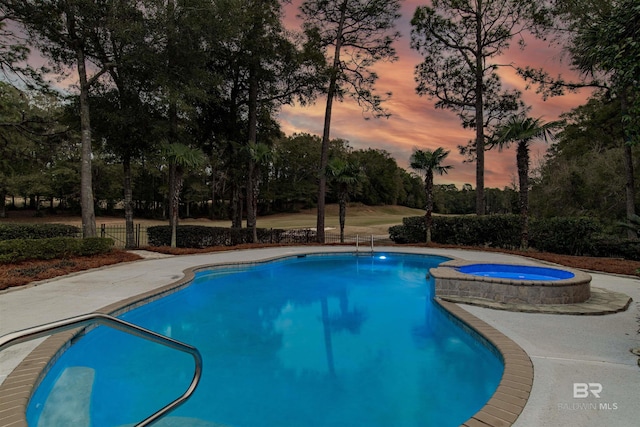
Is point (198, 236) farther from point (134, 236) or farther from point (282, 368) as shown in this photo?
point (282, 368)

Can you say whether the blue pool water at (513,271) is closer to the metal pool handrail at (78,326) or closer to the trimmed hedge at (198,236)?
the metal pool handrail at (78,326)

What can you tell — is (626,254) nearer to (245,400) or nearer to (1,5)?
(245,400)

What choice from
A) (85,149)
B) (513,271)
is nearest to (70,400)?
(513,271)

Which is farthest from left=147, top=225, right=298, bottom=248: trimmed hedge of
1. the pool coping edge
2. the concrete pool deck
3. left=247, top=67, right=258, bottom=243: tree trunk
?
the pool coping edge

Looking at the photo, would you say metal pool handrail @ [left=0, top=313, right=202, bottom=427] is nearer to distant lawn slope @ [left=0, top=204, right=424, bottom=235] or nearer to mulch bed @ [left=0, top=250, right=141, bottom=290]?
mulch bed @ [left=0, top=250, right=141, bottom=290]

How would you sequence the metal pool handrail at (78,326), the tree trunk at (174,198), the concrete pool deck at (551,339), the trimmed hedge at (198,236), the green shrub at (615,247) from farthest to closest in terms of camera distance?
1. the trimmed hedge at (198,236)
2. the tree trunk at (174,198)
3. the green shrub at (615,247)
4. the concrete pool deck at (551,339)
5. the metal pool handrail at (78,326)

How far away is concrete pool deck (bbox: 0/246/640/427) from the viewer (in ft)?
8.94

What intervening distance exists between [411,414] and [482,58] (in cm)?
1844

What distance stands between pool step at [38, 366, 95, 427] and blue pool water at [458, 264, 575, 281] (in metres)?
7.48

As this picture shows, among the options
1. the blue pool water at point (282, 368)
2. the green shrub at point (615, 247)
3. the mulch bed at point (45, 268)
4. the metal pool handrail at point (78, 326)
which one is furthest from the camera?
the green shrub at point (615, 247)

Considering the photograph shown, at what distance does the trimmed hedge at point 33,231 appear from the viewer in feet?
36.4

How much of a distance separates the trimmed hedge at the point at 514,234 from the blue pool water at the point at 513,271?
5.13 metres

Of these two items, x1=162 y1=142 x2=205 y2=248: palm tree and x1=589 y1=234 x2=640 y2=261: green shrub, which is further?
x1=162 y1=142 x2=205 y2=248: palm tree

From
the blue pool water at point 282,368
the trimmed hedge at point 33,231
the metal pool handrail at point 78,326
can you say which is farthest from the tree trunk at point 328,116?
the metal pool handrail at point 78,326
